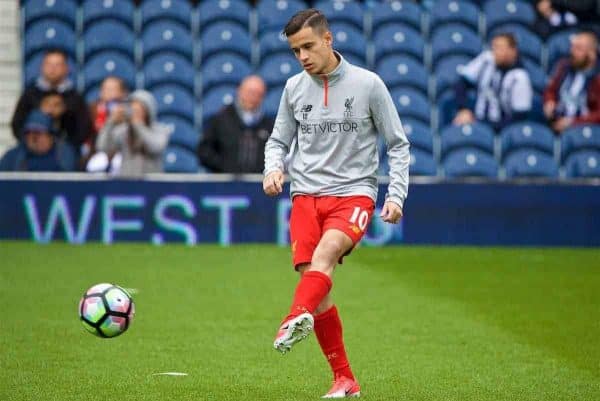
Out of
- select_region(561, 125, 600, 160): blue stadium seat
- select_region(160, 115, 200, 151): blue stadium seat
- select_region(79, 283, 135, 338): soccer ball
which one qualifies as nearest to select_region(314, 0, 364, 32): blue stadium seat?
select_region(160, 115, 200, 151): blue stadium seat

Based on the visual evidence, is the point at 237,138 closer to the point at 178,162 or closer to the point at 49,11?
the point at 178,162

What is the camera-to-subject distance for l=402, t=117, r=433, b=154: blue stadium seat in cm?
1488

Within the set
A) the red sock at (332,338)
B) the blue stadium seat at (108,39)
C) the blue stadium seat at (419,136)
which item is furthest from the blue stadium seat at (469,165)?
the red sock at (332,338)

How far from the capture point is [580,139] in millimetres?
15039

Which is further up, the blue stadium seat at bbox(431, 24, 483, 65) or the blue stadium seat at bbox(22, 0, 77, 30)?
the blue stadium seat at bbox(22, 0, 77, 30)

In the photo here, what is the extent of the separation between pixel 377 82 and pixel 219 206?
7443 millimetres

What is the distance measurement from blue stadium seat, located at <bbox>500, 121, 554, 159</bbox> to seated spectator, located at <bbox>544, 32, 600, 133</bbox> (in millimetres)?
266

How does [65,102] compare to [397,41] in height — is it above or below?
below

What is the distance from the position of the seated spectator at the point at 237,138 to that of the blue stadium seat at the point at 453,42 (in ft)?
11.3

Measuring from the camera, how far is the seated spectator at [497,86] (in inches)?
583

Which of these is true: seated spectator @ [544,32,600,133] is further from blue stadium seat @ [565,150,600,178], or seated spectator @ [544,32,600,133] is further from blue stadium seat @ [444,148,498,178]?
blue stadium seat @ [444,148,498,178]

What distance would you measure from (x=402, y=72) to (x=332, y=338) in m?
10.1

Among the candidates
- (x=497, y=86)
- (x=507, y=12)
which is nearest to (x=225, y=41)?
(x=497, y=86)

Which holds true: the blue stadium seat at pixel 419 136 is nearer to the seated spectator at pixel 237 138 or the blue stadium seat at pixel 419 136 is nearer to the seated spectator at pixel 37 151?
the seated spectator at pixel 237 138
